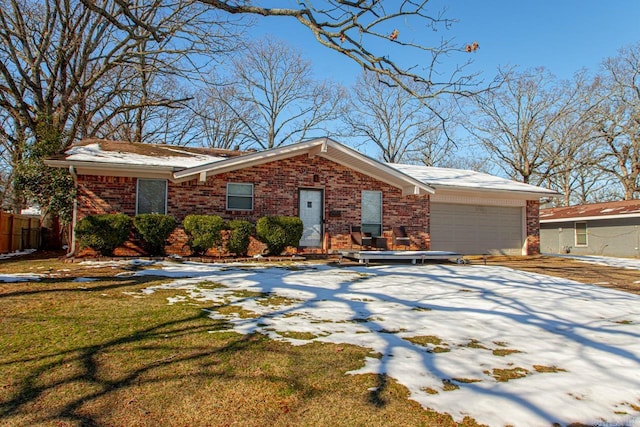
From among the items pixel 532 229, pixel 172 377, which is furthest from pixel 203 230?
pixel 532 229

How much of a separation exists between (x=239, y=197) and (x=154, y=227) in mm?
2765

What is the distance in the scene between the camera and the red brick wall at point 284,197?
12.1 metres

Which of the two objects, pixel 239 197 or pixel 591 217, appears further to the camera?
pixel 591 217

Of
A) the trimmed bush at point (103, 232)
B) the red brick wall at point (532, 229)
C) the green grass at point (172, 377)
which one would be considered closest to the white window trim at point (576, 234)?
the red brick wall at point (532, 229)

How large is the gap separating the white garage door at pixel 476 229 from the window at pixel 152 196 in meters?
9.40

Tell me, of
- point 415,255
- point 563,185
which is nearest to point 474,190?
point 415,255

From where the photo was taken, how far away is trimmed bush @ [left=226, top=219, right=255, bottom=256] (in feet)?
39.2

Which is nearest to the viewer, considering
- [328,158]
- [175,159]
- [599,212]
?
[175,159]

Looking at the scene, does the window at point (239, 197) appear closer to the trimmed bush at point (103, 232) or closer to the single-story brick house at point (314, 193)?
the single-story brick house at point (314, 193)

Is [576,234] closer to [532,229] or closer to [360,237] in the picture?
[532,229]

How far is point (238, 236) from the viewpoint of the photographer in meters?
12.0

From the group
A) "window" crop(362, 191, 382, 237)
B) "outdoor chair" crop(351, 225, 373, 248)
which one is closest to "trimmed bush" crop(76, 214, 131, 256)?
"outdoor chair" crop(351, 225, 373, 248)

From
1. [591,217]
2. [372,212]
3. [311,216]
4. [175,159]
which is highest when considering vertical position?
[175,159]

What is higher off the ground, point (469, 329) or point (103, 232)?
point (103, 232)
